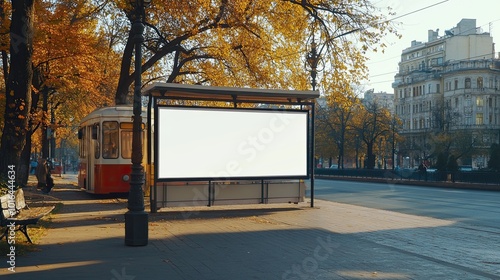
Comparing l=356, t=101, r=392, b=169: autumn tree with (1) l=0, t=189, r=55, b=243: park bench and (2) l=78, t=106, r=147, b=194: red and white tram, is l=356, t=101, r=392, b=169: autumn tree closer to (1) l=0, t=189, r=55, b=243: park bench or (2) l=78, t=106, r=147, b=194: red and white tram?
(2) l=78, t=106, r=147, b=194: red and white tram

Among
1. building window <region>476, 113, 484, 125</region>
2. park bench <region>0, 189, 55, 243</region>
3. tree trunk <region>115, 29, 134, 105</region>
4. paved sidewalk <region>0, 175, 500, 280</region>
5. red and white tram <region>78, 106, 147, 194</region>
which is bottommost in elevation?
paved sidewalk <region>0, 175, 500, 280</region>

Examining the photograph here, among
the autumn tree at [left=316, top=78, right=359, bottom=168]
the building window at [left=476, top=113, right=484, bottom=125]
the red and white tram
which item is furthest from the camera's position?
the building window at [left=476, top=113, right=484, bottom=125]

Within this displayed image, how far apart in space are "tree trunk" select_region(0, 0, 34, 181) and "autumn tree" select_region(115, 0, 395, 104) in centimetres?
396

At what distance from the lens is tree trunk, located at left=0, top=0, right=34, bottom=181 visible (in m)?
15.6

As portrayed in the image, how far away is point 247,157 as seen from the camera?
18953mm

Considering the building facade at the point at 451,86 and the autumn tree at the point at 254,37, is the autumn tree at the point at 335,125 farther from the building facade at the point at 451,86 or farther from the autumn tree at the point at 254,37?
the autumn tree at the point at 254,37

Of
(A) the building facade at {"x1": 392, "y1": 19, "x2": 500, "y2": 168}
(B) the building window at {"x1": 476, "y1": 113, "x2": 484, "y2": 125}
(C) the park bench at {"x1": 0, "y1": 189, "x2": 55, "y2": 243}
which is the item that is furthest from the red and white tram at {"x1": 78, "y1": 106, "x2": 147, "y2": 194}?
(B) the building window at {"x1": 476, "y1": 113, "x2": 484, "y2": 125}

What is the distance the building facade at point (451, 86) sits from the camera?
92.4 metres

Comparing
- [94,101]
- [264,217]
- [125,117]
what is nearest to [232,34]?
[125,117]

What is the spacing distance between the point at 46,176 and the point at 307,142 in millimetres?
14460

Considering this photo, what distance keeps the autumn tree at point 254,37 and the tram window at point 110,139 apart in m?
1.96

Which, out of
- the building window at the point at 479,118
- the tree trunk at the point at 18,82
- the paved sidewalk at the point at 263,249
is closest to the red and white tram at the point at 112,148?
the paved sidewalk at the point at 263,249

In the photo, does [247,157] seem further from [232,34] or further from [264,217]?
[232,34]

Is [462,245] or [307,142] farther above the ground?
[307,142]
